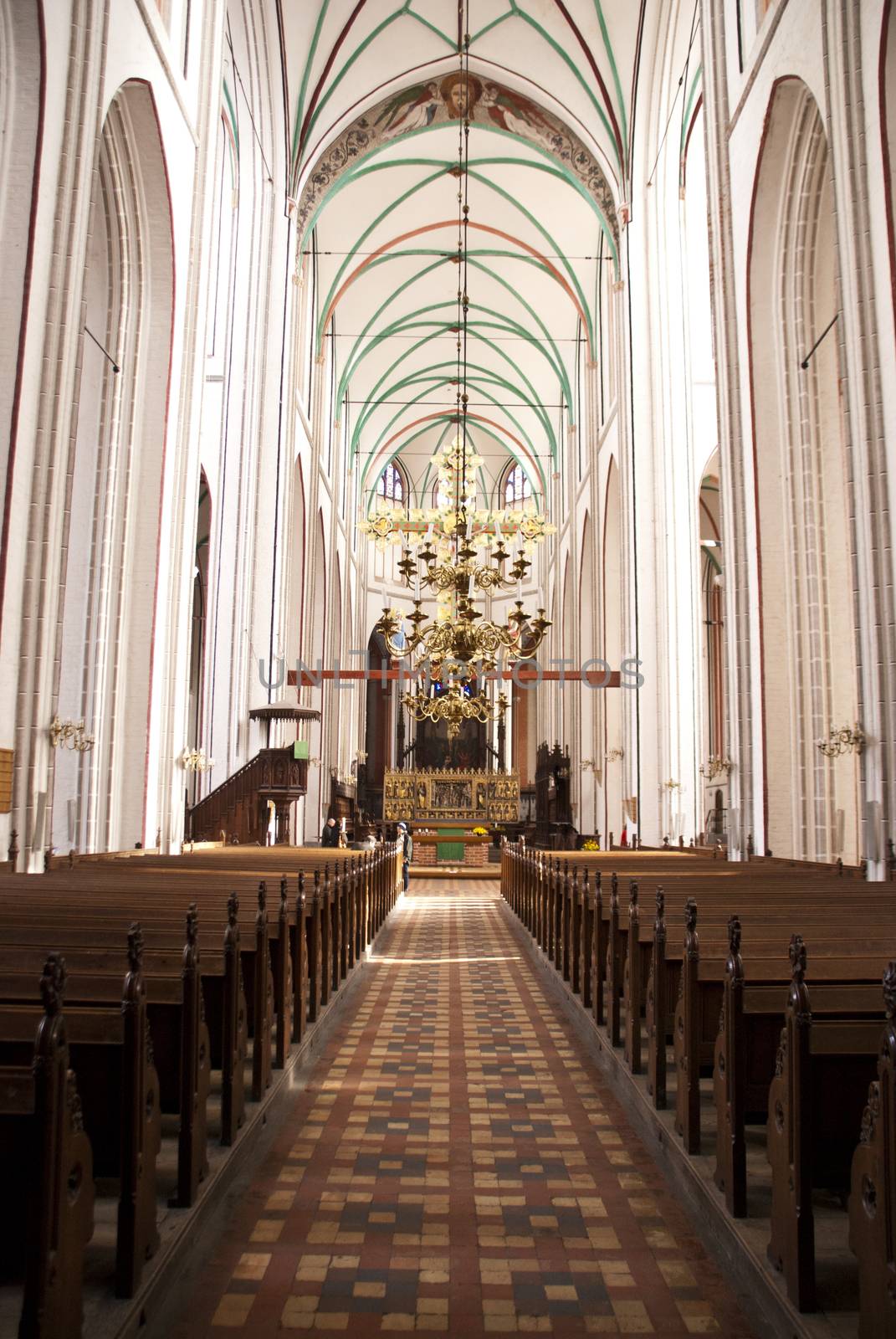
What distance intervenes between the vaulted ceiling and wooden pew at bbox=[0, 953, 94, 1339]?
19078 millimetres

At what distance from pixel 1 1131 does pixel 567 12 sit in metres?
19.8

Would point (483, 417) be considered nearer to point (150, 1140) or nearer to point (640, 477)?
point (640, 477)

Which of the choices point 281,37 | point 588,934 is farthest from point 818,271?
point 281,37

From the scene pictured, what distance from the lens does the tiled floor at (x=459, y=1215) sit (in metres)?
2.56

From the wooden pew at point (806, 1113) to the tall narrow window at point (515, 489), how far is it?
33.5 metres

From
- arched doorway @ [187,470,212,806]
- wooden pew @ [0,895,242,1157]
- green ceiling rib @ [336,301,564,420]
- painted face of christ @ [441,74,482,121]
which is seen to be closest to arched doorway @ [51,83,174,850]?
arched doorway @ [187,470,212,806]

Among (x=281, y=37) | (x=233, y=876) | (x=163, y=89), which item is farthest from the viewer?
(x=281, y=37)

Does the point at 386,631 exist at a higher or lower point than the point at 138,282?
lower

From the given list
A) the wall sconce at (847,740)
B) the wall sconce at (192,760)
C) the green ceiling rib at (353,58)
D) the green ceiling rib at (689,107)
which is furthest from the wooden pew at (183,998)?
the green ceiling rib at (353,58)

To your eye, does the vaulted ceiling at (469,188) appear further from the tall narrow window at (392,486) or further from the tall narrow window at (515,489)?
the tall narrow window at (392,486)

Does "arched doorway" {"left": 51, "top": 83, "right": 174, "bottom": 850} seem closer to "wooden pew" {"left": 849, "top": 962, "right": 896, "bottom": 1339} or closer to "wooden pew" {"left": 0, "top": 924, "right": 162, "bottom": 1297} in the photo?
"wooden pew" {"left": 0, "top": 924, "right": 162, "bottom": 1297}

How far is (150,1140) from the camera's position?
7.90ft

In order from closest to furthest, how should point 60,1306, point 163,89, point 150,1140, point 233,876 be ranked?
point 60,1306 → point 150,1140 → point 233,876 → point 163,89

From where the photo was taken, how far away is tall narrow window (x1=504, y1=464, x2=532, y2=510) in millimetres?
35562
